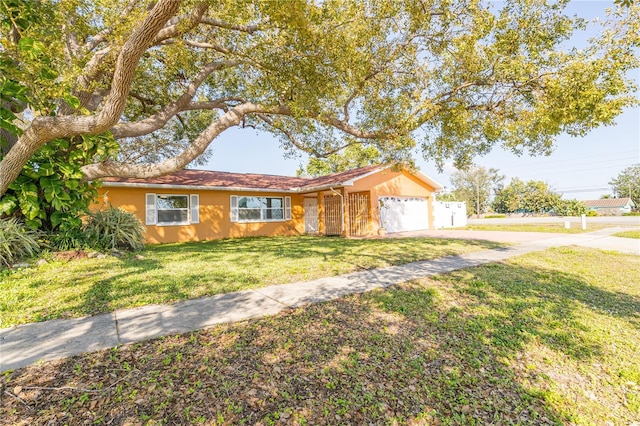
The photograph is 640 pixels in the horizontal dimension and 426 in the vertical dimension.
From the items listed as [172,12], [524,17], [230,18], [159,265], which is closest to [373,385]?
[172,12]

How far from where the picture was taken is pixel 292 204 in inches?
687

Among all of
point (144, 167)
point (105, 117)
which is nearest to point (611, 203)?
point (144, 167)

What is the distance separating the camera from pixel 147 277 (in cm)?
559

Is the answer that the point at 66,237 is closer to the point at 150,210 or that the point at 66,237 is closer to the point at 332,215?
the point at 150,210

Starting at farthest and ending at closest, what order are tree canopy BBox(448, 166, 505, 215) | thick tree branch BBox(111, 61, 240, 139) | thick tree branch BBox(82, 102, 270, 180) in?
tree canopy BBox(448, 166, 505, 215)
thick tree branch BBox(111, 61, 240, 139)
thick tree branch BBox(82, 102, 270, 180)

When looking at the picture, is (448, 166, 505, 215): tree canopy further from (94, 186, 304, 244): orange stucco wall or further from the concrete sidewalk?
the concrete sidewalk

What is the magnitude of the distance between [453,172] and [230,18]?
60.4m

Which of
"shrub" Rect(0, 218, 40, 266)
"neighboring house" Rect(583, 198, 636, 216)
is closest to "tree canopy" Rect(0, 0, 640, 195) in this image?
"shrub" Rect(0, 218, 40, 266)

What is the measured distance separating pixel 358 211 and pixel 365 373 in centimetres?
1370

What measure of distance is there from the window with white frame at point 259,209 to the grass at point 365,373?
12.1 m

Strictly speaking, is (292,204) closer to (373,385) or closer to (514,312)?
(514,312)

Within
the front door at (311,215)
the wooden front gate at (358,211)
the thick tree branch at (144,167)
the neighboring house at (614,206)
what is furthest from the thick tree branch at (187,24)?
the neighboring house at (614,206)

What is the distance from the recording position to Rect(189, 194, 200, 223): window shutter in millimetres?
13984

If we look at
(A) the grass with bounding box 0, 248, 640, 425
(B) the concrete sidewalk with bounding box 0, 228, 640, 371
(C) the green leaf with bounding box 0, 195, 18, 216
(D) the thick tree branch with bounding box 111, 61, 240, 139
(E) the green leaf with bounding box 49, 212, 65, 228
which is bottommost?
(A) the grass with bounding box 0, 248, 640, 425
